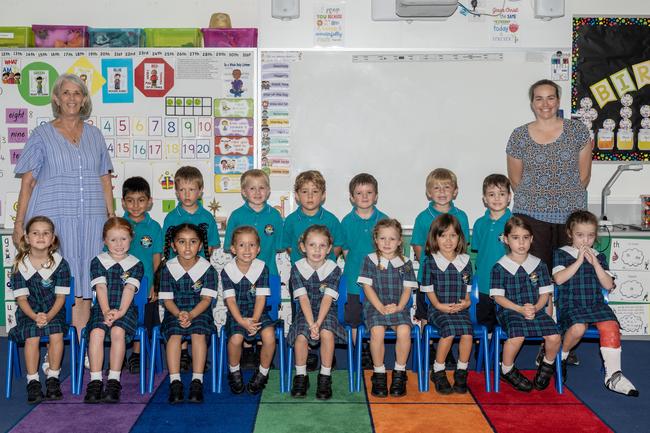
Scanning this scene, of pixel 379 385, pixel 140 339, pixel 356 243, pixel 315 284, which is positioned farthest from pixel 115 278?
pixel 379 385

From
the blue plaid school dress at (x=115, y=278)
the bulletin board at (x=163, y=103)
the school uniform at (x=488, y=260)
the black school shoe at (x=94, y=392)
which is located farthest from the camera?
the bulletin board at (x=163, y=103)

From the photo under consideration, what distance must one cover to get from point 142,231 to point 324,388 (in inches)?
57.5

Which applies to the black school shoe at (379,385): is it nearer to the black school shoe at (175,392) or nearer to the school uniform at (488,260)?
the school uniform at (488,260)

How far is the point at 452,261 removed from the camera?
145 inches

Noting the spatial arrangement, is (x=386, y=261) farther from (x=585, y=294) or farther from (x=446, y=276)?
(x=585, y=294)

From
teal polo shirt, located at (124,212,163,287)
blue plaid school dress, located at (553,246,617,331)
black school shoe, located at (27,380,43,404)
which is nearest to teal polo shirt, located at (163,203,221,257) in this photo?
teal polo shirt, located at (124,212,163,287)

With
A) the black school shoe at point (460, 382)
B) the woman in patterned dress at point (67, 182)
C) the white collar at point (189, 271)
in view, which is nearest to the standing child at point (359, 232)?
the black school shoe at point (460, 382)

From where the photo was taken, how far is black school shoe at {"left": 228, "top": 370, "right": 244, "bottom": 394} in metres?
3.46

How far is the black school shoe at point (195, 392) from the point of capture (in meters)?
3.33

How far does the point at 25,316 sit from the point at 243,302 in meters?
1.12

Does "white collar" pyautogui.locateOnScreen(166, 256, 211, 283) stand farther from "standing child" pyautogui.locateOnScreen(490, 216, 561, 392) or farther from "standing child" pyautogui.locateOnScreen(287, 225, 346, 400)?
"standing child" pyautogui.locateOnScreen(490, 216, 561, 392)

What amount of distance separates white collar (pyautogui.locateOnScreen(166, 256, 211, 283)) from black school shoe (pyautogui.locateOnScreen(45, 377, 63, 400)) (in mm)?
781

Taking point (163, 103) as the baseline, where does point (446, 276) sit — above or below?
below

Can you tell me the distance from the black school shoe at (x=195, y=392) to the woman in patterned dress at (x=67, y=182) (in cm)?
87
